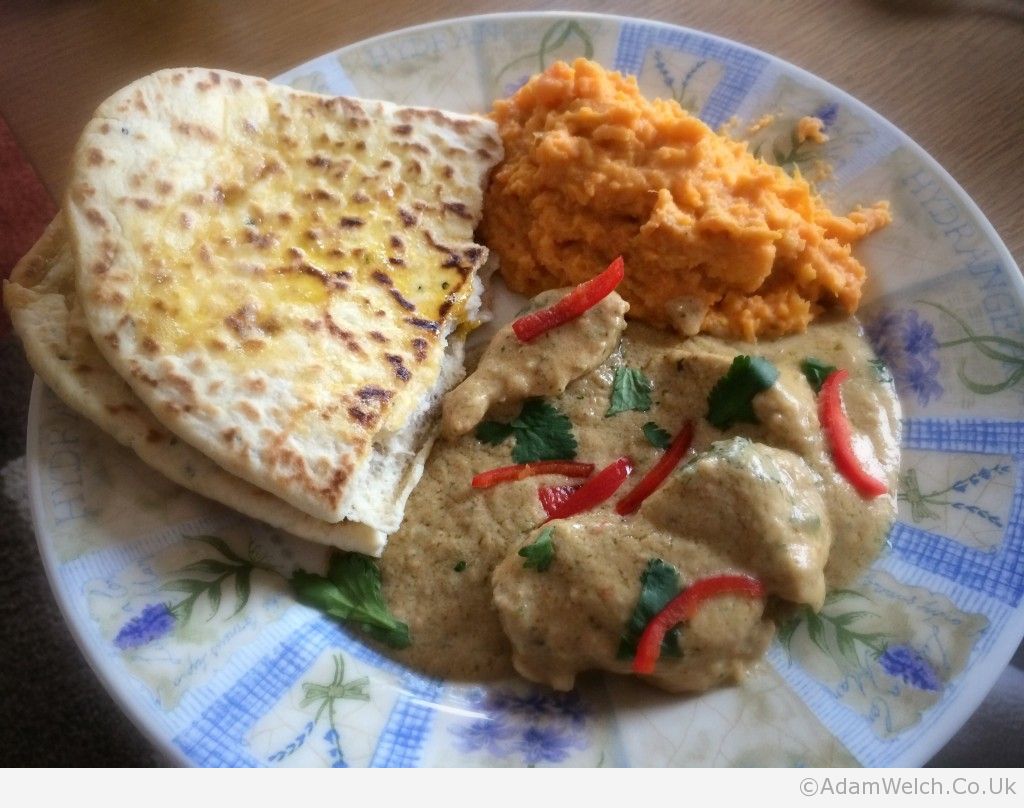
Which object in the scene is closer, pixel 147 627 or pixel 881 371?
pixel 147 627

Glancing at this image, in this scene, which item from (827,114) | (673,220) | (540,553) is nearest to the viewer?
(540,553)

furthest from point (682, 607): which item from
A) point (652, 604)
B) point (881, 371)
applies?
point (881, 371)

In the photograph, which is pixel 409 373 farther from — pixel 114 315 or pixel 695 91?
pixel 695 91

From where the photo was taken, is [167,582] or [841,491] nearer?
[167,582]

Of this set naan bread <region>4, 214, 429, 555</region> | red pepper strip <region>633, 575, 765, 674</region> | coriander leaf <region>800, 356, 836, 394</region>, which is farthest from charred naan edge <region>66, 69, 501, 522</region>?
coriander leaf <region>800, 356, 836, 394</region>

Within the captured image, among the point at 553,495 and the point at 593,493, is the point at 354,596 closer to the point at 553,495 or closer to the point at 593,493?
the point at 553,495

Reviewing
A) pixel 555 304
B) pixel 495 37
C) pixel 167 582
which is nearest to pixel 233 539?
pixel 167 582
